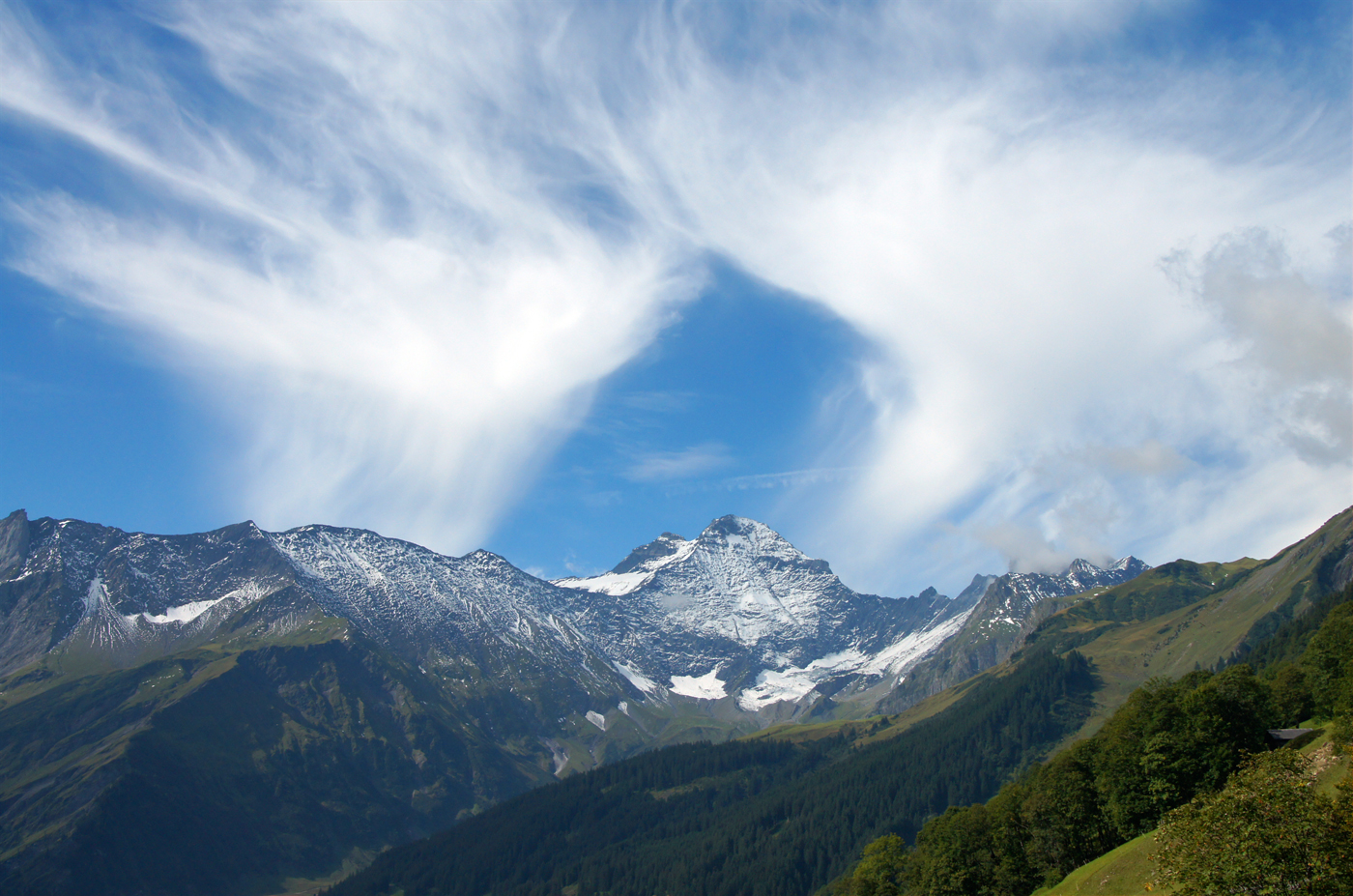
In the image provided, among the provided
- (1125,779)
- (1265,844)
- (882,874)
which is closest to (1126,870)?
(1125,779)

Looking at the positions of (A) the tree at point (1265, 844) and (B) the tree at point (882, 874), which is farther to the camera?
(B) the tree at point (882, 874)

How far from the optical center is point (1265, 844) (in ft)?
172

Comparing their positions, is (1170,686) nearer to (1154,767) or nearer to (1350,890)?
(1154,767)

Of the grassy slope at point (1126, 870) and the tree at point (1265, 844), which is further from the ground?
the tree at point (1265, 844)

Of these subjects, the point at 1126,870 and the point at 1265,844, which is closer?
the point at 1265,844

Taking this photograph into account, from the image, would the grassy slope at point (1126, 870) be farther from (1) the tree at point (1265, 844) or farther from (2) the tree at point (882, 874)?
(2) the tree at point (882, 874)

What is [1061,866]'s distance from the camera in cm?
11306

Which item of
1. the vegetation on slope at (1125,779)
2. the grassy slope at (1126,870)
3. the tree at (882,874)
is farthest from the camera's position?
the tree at (882,874)

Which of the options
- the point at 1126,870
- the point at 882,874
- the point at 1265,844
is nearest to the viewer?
the point at 1265,844

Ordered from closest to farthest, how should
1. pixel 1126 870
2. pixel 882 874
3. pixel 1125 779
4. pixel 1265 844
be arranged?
pixel 1265 844
pixel 1126 870
pixel 1125 779
pixel 882 874

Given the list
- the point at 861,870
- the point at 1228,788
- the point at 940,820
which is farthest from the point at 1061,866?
the point at 1228,788

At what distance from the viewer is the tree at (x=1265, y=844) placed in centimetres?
5141

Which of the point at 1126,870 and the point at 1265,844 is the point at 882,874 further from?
the point at 1265,844

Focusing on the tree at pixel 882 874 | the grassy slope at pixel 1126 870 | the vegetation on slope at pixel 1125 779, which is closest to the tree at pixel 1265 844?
the vegetation on slope at pixel 1125 779
